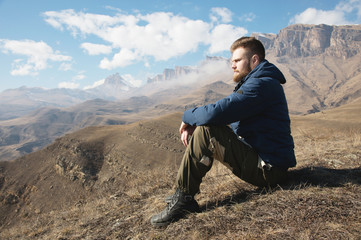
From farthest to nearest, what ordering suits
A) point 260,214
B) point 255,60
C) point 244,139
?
point 255,60, point 244,139, point 260,214

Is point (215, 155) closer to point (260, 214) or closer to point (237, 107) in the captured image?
point (237, 107)

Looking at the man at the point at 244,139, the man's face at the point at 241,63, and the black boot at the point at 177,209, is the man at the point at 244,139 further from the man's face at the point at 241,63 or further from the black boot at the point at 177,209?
the man's face at the point at 241,63

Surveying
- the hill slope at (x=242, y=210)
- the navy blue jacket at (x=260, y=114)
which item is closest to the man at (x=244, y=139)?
the navy blue jacket at (x=260, y=114)

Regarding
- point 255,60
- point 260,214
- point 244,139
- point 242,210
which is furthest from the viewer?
point 255,60

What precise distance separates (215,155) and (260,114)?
743 mm

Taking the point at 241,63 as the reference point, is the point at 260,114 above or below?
below

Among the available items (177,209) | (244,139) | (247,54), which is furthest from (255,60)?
(177,209)

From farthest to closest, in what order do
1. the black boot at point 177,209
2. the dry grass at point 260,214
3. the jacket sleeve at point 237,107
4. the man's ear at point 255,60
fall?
the man's ear at point 255,60, the black boot at point 177,209, the jacket sleeve at point 237,107, the dry grass at point 260,214

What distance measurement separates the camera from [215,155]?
2.64 m

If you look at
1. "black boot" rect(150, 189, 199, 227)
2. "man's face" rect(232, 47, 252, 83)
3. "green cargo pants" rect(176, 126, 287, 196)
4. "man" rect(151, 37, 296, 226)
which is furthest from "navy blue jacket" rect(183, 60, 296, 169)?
"black boot" rect(150, 189, 199, 227)

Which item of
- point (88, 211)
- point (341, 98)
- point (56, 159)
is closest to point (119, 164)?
point (56, 159)

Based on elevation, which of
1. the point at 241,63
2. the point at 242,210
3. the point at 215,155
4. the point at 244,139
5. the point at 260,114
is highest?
the point at 241,63

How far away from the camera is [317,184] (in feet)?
9.34

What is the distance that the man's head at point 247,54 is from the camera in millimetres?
2951
